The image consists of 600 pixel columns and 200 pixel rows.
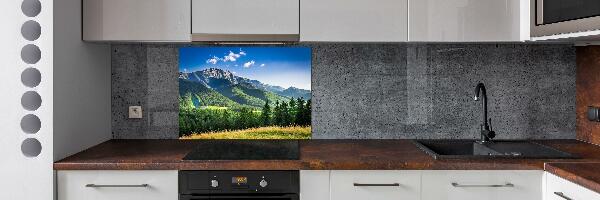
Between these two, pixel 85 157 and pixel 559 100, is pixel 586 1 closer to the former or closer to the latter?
pixel 559 100

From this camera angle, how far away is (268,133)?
3.20 metres

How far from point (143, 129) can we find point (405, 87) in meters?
1.42

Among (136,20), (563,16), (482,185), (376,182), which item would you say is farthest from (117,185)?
(563,16)

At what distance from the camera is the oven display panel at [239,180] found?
2.42 m

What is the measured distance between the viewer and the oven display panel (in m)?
2.42

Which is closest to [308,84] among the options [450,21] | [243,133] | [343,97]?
[343,97]

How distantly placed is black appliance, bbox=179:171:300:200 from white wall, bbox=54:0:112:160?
1.88 ft

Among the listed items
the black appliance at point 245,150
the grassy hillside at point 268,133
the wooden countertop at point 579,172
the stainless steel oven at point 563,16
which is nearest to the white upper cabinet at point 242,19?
the black appliance at point 245,150

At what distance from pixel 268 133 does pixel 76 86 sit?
3.34 ft

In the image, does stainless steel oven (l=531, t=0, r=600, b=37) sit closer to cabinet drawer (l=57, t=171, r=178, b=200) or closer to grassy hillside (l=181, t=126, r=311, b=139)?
grassy hillside (l=181, t=126, r=311, b=139)
